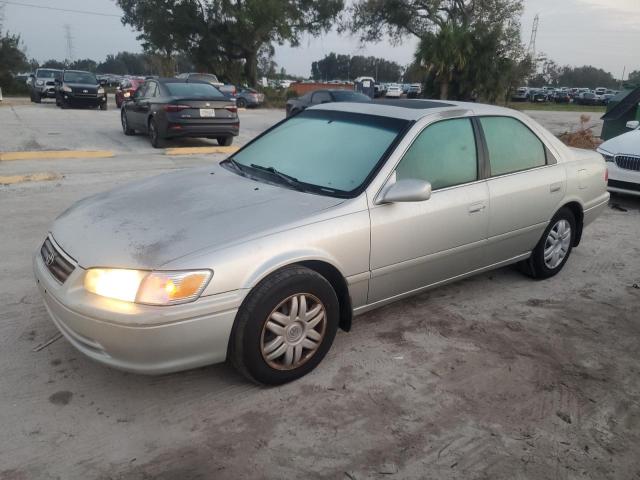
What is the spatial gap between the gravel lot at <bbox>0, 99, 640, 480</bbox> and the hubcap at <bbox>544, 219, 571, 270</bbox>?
1.43 feet

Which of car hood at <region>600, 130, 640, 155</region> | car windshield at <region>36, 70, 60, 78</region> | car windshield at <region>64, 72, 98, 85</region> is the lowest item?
car hood at <region>600, 130, 640, 155</region>

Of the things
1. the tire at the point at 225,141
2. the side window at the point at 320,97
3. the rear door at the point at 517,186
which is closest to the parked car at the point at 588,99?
the side window at the point at 320,97

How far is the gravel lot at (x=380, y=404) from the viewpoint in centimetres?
240

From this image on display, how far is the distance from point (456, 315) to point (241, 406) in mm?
1853

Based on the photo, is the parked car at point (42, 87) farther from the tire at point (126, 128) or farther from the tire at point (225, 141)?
the tire at point (225, 141)

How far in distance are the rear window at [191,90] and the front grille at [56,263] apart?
874cm

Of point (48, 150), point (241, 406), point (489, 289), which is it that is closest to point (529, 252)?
point (489, 289)

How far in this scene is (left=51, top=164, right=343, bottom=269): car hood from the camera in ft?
8.70

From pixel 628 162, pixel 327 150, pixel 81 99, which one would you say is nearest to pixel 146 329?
pixel 327 150

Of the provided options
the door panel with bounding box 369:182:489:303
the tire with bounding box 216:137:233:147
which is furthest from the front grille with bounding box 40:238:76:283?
the tire with bounding box 216:137:233:147

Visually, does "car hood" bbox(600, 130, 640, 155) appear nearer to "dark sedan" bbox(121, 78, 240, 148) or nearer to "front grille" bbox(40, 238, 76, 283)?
"dark sedan" bbox(121, 78, 240, 148)

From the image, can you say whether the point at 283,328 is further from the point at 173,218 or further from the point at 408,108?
the point at 408,108

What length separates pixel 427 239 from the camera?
348cm

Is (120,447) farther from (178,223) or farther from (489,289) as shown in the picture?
(489,289)
